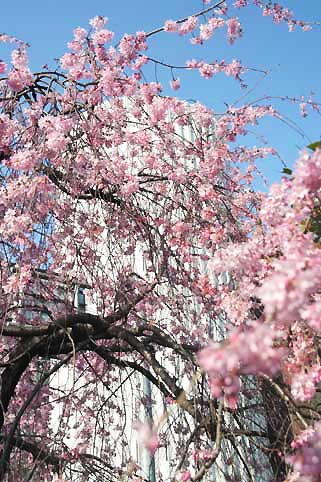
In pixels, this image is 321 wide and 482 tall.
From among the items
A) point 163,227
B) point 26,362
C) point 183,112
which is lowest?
point 26,362

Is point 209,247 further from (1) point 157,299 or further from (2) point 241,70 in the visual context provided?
(2) point 241,70

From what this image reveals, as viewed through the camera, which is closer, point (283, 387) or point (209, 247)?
point (283, 387)

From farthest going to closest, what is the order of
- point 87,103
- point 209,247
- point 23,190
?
point 209,247 → point 87,103 → point 23,190

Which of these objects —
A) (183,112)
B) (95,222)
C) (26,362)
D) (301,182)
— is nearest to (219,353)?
(301,182)

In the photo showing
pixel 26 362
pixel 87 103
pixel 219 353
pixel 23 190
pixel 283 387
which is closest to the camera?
pixel 219 353

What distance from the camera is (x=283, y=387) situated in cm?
166

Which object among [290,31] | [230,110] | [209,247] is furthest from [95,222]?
[290,31]

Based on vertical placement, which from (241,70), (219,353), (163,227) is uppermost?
(241,70)

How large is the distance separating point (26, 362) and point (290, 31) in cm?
264

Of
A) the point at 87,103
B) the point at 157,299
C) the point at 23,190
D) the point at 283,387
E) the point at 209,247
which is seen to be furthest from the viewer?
the point at 157,299

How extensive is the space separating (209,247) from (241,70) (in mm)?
1339

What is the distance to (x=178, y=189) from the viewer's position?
3023 millimetres

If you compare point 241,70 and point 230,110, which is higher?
point 241,70

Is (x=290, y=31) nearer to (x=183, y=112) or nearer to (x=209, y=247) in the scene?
(x=183, y=112)
